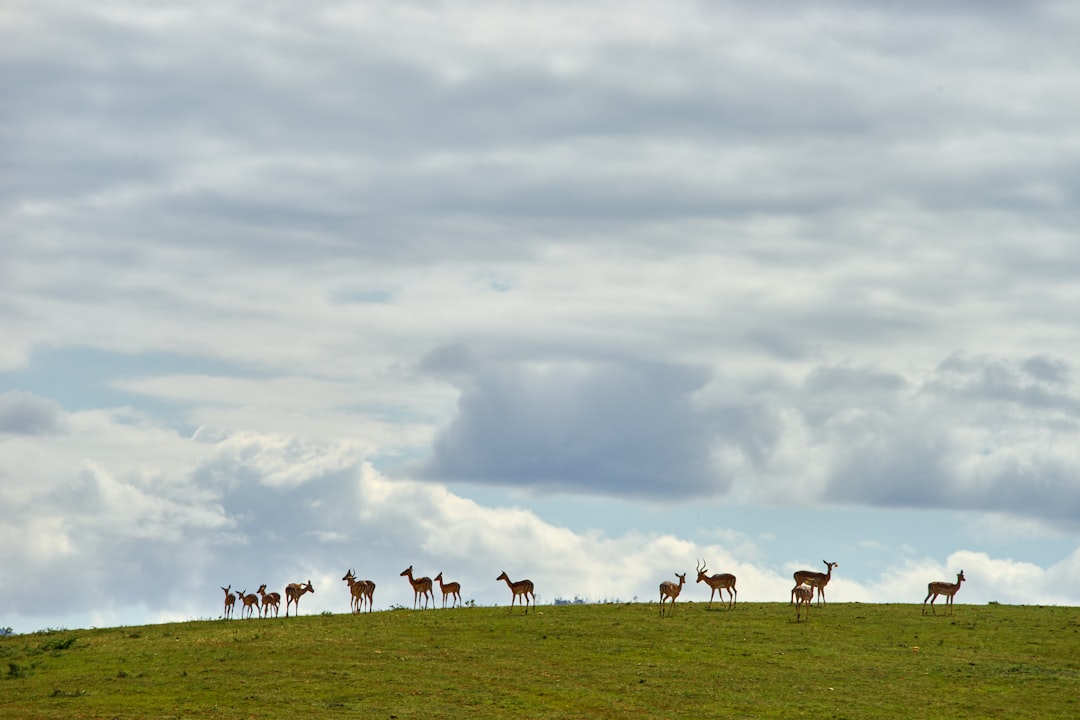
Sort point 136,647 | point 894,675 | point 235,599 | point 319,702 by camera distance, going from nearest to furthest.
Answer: point 319,702 → point 894,675 → point 136,647 → point 235,599

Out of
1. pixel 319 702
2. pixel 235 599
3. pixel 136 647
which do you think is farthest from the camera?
pixel 235 599

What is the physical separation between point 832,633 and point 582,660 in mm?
13647

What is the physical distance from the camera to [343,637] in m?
58.2

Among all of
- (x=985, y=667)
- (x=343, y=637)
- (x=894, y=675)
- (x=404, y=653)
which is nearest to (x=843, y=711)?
(x=894, y=675)

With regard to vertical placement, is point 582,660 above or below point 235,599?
below

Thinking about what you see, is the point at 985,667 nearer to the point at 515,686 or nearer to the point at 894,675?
the point at 894,675

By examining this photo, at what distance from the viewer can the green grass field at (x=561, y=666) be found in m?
47.6

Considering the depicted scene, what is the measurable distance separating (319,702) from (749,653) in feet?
63.2

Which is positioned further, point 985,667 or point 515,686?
point 985,667

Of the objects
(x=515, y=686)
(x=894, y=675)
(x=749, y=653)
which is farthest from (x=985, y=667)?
(x=515, y=686)

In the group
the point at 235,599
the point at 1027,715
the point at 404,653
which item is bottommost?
the point at 1027,715

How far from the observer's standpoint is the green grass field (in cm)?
4756

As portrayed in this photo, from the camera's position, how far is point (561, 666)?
53.2 metres

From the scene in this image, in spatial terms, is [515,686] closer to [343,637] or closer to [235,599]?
[343,637]
